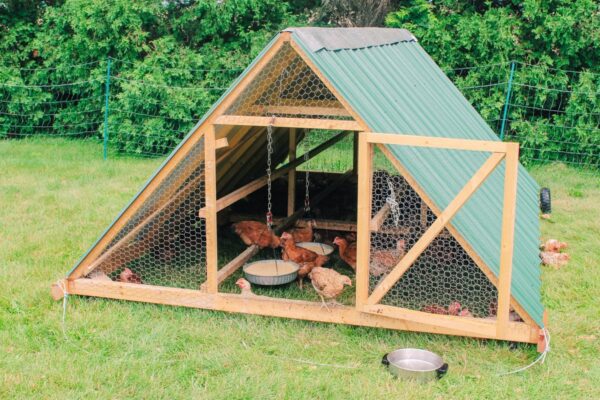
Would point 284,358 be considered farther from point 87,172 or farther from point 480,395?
point 87,172

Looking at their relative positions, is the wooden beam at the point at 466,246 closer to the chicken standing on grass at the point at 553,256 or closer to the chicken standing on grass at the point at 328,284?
the chicken standing on grass at the point at 328,284

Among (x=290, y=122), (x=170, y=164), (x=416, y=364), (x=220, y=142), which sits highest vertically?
(x=290, y=122)

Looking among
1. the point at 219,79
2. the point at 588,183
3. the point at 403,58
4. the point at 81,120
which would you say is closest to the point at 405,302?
the point at 403,58

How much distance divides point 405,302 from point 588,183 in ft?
16.7

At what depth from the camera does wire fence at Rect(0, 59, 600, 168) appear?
397 inches

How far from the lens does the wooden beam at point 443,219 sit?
4195 mm

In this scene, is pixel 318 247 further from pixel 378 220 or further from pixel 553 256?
pixel 553 256

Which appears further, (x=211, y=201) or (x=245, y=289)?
(x=245, y=289)

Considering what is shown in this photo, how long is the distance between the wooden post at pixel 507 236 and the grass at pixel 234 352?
0.36 meters

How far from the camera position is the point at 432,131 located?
5.59m

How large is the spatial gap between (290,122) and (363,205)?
679 millimetres

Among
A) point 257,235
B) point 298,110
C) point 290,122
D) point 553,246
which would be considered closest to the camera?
point 290,122

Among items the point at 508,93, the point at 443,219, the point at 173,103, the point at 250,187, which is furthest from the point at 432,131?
the point at 173,103

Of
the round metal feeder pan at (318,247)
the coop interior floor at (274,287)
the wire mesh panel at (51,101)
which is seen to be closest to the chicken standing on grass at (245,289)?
the coop interior floor at (274,287)
